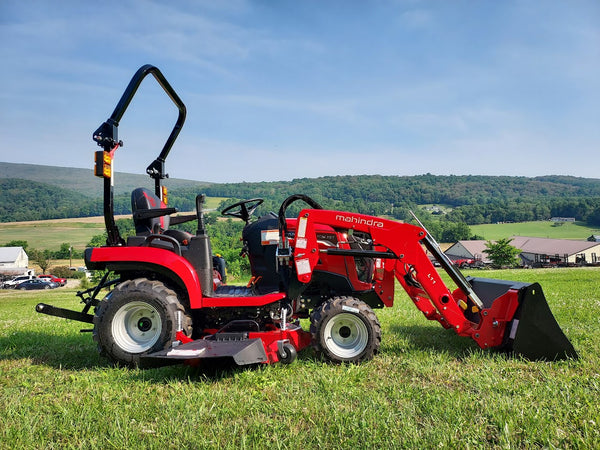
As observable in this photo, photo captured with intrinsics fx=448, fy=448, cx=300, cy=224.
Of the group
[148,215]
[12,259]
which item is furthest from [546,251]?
[12,259]

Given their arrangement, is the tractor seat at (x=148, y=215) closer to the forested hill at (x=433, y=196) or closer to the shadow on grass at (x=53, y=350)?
the shadow on grass at (x=53, y=350)

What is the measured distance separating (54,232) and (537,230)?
372 ft

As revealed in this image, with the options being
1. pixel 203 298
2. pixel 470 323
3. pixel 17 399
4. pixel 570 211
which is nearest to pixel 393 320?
pixel 470 323

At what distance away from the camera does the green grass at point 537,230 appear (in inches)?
3841

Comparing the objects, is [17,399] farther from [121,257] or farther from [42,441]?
[121,257]

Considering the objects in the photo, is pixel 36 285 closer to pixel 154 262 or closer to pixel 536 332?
pixel 154 262

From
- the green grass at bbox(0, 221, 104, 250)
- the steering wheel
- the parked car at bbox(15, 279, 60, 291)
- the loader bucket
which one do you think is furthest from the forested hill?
the loader bucket

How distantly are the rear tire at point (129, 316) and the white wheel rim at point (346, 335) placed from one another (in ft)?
5.43

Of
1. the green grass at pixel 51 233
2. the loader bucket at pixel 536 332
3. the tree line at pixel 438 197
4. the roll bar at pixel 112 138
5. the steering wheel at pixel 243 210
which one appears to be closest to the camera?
the loader bucket at pixel 536 332

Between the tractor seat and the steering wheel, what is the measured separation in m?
0.79

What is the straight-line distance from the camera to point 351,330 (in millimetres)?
5312

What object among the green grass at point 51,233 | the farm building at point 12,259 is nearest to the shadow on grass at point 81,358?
the farm building at point 12,259

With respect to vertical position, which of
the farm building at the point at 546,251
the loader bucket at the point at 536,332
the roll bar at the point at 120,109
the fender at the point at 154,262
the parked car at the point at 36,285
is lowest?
the parked car at the point at 36,285

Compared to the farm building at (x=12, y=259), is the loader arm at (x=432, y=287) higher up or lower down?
higher up
